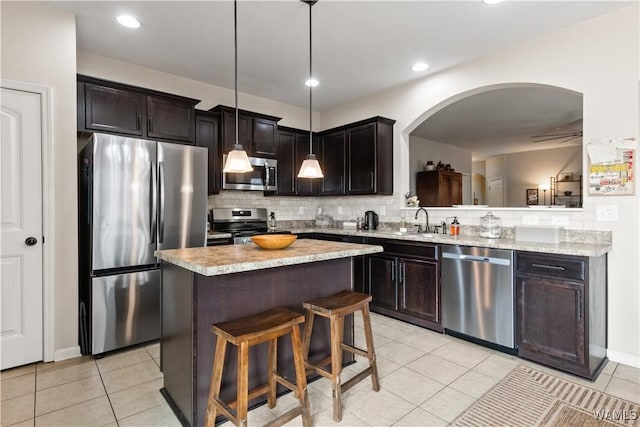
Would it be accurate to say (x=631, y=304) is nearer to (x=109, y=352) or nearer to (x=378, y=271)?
(x=378, y=271)

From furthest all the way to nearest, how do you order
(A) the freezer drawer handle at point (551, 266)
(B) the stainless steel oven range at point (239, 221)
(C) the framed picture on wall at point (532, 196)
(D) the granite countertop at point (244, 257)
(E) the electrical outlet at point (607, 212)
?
(C) the framed picture on wall at point (532, 196) < (B) the stainless steel oven range at point (239, 221) < (E) the electrical outlet at point (607, 212) < (A) the freezer drawer handle at point (551, 266) < (D) the granite countertop at point (244, 257)

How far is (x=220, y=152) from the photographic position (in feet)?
13.4

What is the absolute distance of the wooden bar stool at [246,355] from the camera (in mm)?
1592

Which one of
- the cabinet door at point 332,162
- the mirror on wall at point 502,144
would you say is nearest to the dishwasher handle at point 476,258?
the mirror on wall at point 502,144

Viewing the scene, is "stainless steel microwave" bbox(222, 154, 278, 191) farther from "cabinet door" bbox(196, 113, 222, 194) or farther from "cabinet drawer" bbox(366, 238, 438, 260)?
"cabinet drawer" bbox(366, 238, 438, 260)

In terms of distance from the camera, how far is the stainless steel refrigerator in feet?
9.07

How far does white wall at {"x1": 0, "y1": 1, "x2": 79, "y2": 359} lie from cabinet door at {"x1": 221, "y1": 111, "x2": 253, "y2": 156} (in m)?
1.56

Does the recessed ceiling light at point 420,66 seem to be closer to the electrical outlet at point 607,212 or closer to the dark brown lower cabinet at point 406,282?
the dark brown lower cabinet at point 406,282

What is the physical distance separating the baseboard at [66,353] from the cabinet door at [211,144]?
202 cm

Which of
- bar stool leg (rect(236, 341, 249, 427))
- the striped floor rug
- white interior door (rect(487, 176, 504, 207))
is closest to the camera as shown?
bar stool leg (rect(236, 341, 249, 427))

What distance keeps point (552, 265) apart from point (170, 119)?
12.1ft

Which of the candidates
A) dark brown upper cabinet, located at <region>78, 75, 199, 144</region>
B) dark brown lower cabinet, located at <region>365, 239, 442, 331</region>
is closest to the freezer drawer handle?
dark brown lower cabinet, located at <region>365, 239, 442, 331</region>

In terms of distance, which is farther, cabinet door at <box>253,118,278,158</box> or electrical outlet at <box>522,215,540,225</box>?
cabinet door at <box>253,118,278,158</box>

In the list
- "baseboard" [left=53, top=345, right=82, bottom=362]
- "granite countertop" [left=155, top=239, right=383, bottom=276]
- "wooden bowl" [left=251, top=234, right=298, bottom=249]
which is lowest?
"baseboard" [left=53, top=345, right=82, bottom=362]
